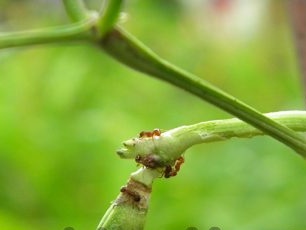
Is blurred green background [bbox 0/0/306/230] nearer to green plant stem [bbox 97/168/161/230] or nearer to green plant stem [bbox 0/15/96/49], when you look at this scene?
green plant stem [bbox 97/168/161/230]

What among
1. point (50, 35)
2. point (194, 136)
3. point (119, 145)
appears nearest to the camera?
point (50, 35)

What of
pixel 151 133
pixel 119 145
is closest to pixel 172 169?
pixel 151 133

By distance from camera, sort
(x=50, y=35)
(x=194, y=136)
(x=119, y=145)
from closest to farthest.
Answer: (x=50, y=35) < (x=194, y=136) < (x=119, y=145)

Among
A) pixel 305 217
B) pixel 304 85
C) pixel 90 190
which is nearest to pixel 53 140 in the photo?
pixel 90 190

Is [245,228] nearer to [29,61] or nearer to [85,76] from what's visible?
[85,76]

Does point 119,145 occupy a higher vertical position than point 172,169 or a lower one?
higher

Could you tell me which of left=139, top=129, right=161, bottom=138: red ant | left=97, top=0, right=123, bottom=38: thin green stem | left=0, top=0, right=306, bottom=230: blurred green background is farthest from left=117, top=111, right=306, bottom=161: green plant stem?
left=0, top=0, right=306, bottom=230: blurred green background

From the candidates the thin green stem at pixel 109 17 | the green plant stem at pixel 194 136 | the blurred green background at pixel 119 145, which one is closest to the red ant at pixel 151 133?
the green plant stem at pixel 194 136

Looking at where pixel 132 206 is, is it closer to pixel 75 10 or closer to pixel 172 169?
pixel 172 169
